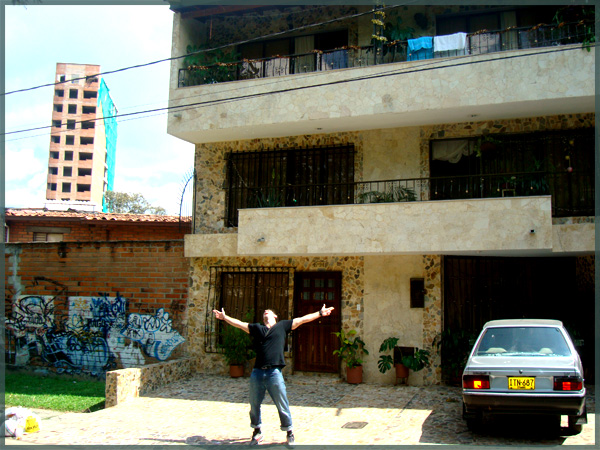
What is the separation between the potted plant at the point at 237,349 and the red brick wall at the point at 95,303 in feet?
5.02

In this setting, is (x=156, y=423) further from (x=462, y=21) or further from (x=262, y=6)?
(x=462, y=21)

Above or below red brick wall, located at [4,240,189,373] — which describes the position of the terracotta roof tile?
above

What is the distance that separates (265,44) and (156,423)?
10312 millimetres

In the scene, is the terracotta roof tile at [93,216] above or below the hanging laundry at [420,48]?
below

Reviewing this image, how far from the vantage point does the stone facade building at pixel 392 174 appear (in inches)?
424

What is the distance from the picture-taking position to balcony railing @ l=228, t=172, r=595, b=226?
11383 millimetres

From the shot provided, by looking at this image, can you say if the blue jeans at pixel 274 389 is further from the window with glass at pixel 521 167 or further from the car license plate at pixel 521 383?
the window with glass at pixel 521 167

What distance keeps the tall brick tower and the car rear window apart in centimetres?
6389

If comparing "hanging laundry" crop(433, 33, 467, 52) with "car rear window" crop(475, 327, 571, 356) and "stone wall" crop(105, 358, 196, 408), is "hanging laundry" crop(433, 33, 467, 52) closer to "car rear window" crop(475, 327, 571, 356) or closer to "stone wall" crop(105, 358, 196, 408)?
"car rear window" crop(475, 327, 571, 356)

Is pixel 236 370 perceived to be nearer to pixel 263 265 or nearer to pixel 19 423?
pixel 263 265

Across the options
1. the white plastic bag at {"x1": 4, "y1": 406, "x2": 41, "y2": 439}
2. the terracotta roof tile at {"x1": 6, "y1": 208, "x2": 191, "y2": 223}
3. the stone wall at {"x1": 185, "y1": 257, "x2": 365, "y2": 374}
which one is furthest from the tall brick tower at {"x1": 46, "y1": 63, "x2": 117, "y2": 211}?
the white plastic bag at {"x1": 4, "y1": 406, "x2": 41, "y2": 439}

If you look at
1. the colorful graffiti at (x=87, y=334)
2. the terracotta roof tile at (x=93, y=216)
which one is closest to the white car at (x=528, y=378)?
the colorful graffiti at (x=87, y=334)

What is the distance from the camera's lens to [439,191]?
12.4 meters

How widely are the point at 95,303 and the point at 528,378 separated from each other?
36.9 ft
